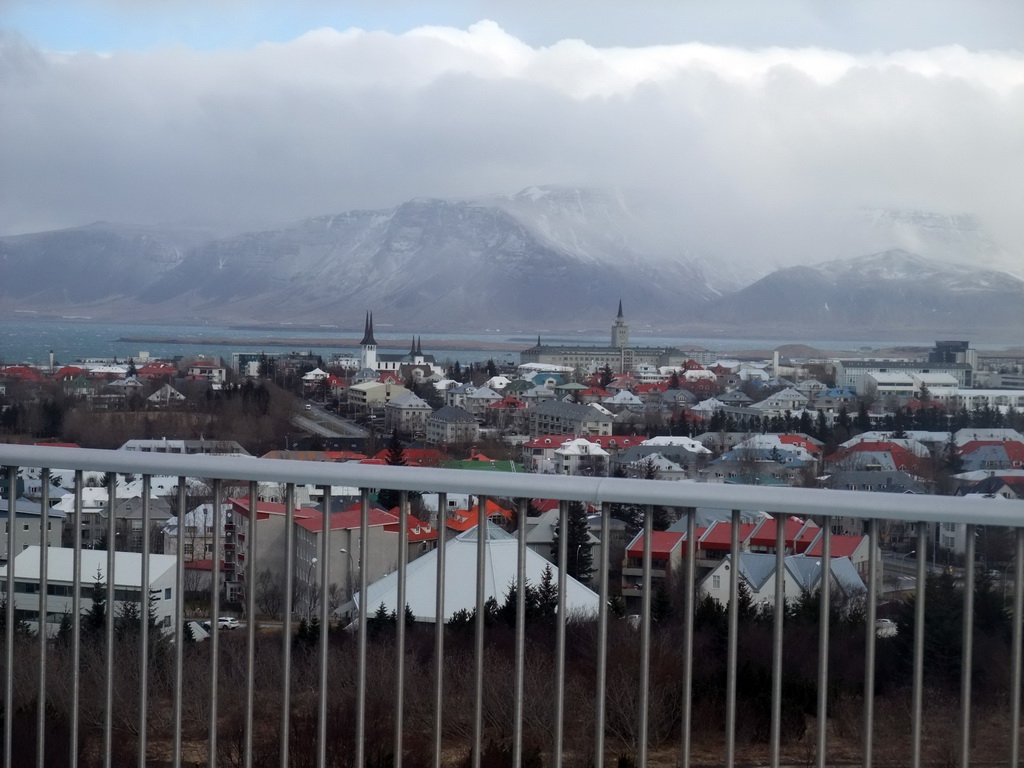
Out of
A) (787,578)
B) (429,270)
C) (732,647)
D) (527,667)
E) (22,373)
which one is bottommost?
(527,667)

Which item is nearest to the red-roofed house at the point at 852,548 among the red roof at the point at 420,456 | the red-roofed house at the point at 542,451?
the red-roofed house at the point at 542,451

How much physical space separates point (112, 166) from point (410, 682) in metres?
3.34

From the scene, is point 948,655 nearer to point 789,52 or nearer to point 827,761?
point 827,761

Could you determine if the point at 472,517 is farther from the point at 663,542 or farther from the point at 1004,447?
the point at 1004,447

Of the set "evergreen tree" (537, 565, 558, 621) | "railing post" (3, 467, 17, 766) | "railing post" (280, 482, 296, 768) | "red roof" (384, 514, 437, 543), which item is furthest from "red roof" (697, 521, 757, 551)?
"railing post" (3, 467, 17, 766)

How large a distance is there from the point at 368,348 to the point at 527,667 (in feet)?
7.48

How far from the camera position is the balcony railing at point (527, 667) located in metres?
1.96

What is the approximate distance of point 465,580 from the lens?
2.23 meters

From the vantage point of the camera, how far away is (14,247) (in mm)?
4613

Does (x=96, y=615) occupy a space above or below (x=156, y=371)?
below

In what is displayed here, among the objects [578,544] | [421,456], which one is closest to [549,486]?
[578,544]

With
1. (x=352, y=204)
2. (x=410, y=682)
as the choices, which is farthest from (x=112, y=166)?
(x=410, y=682)

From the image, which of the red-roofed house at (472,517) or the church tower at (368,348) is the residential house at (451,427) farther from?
the red-roofed house at (472,517)

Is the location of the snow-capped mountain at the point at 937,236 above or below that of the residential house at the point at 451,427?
above
